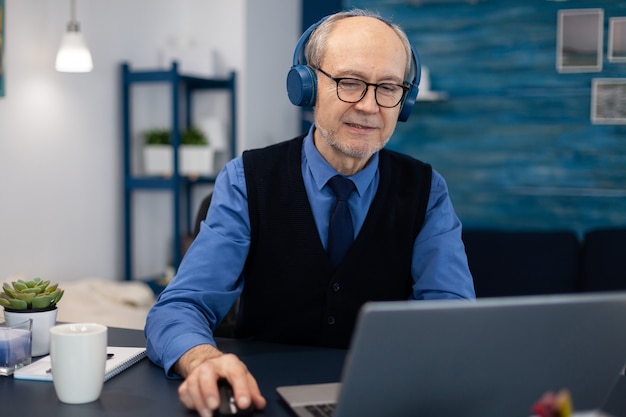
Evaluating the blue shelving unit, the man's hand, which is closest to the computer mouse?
the man's hand

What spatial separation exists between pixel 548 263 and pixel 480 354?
2.65 m

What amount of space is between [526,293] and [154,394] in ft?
8.25

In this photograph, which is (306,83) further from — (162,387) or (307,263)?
(162,387)

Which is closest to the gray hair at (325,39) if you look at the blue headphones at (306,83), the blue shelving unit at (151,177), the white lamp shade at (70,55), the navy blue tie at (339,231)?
the blue headphones at (306,83)

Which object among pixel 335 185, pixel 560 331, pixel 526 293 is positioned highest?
pixel 335 185

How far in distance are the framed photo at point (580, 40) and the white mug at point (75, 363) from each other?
3177 millimetres

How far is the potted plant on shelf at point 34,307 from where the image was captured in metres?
1.36

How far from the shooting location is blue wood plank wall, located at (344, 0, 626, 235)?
3715mm

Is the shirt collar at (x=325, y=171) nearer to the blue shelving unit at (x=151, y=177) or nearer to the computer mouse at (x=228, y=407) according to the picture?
the computer mouse at (x=228, y=407)

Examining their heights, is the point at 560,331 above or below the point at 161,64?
below

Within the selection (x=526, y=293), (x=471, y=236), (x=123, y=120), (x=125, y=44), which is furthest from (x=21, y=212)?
(x=526, y=293)

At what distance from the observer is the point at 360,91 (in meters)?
1.63

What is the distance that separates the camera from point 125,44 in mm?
3830

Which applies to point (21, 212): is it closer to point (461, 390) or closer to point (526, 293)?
point (526, 293)
